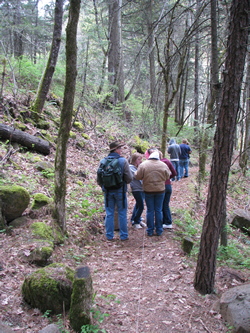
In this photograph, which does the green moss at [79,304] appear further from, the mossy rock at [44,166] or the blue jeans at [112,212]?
the mossy rock at [44,166]

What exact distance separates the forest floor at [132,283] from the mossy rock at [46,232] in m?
0.18

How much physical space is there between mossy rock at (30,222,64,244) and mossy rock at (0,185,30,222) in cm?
48

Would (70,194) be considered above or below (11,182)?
below

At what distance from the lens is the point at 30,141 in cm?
827

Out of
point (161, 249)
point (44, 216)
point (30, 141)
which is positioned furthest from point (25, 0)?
point (161, 249)

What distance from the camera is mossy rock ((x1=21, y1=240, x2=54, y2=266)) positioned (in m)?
4.10

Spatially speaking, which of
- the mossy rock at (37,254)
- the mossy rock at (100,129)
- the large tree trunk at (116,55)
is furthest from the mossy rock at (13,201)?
the large tree trunk at (116,55)

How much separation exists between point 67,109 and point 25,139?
4.02 meters

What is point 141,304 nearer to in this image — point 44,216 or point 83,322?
point 83,322

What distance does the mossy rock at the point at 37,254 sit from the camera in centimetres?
410

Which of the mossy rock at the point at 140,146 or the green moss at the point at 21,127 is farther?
the mossy rock at the point at 140,146

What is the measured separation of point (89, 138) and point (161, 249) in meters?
7.67

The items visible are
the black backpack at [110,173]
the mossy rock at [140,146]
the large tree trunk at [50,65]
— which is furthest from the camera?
the mossy rock at [140,146]

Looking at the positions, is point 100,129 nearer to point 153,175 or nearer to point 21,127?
point 21,127
